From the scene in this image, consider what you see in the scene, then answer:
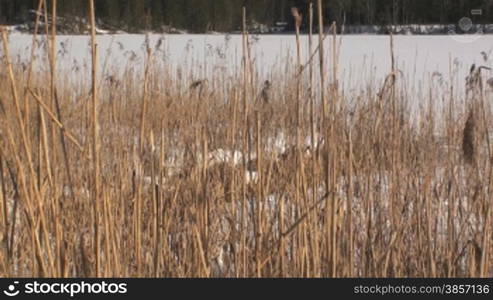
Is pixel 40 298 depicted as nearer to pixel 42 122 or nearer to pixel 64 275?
pixel 64 275

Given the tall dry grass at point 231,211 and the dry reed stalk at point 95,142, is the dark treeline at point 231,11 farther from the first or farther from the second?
the dry reed stalk at point 95,142

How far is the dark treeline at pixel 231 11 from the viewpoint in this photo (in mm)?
20797

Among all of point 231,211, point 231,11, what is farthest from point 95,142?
point 231,11

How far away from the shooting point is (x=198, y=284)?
0.92 metres

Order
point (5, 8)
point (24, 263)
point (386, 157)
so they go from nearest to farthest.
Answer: point (24, 263)
point (386, 157)
point (5, 8)

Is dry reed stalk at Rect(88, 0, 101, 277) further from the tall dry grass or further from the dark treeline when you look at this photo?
the dark treeline

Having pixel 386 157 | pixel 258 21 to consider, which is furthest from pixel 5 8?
pixel 386 157

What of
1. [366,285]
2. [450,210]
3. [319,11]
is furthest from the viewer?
[450,210]

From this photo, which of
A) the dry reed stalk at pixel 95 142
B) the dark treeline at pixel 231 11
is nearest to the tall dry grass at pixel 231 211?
the dry reed stalk at pixel 95 142

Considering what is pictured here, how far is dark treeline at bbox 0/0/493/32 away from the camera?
2080cm

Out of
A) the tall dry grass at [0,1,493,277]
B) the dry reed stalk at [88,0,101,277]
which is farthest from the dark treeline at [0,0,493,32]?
the dry reed stalk at [88,0,101,277]

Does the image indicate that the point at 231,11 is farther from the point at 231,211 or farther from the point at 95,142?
the point at 95,142

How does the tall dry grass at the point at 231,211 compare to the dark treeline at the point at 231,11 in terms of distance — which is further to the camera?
the dark treeline at the point at 231,11

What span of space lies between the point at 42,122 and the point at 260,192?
341 millimetres
